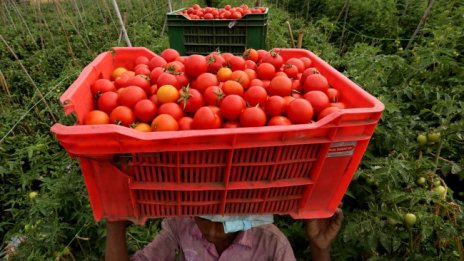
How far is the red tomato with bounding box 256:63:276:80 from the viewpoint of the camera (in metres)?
1.54

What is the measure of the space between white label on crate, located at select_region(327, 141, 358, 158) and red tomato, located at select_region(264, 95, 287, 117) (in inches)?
10.1

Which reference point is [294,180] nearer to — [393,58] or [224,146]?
[224,146]

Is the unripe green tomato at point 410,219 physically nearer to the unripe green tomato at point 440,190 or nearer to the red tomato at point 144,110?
the unripe green tomato at point 440,190

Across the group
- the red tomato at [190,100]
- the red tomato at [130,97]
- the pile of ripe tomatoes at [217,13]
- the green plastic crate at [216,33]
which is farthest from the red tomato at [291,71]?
the pile of ripe tomatoes at [217,13]

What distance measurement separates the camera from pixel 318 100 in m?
1.25

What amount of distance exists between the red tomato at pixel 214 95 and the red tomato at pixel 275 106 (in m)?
0.19

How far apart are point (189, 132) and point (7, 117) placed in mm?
3442

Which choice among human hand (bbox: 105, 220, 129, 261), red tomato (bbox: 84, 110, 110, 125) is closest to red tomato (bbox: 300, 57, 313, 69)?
red tomato (bbox: 84, 110, 110, 125)

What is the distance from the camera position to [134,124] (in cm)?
120

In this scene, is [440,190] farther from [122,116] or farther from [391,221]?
[122,116]

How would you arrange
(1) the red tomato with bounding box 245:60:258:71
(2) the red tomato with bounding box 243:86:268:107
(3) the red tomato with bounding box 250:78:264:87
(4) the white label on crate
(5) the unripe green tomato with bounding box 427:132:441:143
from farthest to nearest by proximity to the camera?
(5) the unripe green tomato with bounding box 427:132:441:143 → (1) the red tomato with bounding box 245:60:258:71 → (3) the red tomato with bounding box 250:78:264:87 → (2) the red tomato with bounding box 243:86:268:107 → (4) the white label on crate

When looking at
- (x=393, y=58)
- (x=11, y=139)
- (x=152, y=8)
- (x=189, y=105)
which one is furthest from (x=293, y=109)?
(x=152, y=8)

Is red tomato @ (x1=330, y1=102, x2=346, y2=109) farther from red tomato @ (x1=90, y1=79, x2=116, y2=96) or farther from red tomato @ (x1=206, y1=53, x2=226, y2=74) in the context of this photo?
red tomato @ (x1=90, y1=79, x2=116, y2=96)

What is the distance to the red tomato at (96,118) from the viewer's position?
117 cm
